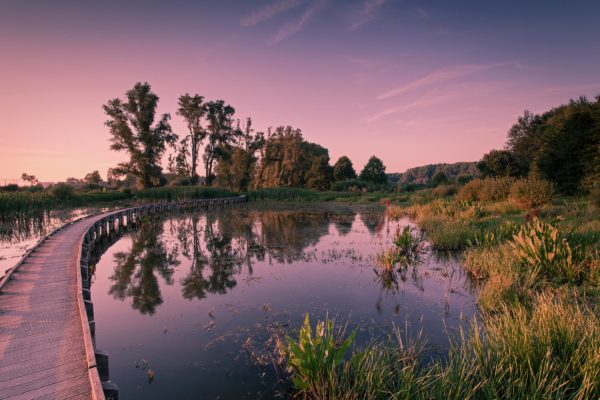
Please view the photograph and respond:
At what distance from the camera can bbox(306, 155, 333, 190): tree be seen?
2473 inches

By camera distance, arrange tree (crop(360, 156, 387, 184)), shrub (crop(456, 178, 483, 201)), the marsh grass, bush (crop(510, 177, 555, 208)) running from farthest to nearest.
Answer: tree (crop(360, 156, 387, 184))
shrub (crop(456, 178, 483, 201))
bush (crop(510, 177, 555, 208))
the marsh grass

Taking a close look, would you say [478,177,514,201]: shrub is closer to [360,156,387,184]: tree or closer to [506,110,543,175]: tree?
[506,110,543,175]: tree

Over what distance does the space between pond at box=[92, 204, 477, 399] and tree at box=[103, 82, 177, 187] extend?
93.3ft

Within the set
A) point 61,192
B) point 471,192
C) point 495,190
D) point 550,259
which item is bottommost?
point 550,259

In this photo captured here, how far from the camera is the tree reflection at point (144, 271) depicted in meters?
9.16

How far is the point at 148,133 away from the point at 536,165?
Result: 41622mm

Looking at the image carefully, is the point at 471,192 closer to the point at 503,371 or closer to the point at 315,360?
the point at 503,371

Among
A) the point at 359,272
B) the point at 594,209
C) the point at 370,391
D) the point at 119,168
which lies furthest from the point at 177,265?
the point at 119,168

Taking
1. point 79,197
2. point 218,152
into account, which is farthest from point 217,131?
point 79,197

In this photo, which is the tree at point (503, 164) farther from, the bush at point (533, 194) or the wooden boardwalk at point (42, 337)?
the wooden boardwalk at point (42, 337)

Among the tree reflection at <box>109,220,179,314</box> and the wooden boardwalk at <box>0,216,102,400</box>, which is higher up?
the wooden boardwalk at <box>0,216,102,400</box>

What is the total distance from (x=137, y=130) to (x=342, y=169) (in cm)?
3556

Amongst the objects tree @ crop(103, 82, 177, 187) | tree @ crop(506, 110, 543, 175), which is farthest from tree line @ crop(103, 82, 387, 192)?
tree @ crop(506, 110, 543, 175)

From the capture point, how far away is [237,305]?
335 inches
